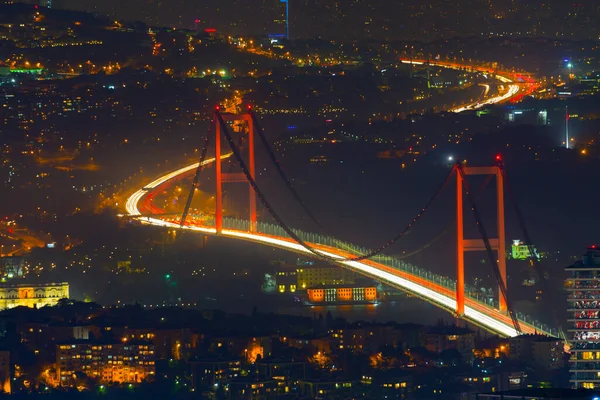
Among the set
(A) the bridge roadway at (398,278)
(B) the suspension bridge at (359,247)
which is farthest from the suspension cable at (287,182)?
(A) the bridge roadway at (398,278)

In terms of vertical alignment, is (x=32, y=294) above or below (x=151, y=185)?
below

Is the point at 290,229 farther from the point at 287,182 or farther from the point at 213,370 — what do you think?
the point at 213,370

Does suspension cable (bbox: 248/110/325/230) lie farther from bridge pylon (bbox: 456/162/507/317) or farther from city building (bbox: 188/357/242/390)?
city building (bbox: 188/357/242/390)

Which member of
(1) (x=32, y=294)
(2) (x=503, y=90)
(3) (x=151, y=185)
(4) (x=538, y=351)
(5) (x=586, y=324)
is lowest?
(5) (x=586, y=324)

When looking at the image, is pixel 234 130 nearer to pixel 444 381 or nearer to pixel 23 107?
pixel 23 107

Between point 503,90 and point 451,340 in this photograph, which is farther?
point 503,90

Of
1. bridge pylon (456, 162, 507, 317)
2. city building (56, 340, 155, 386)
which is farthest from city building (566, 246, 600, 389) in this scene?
city building (56, 340, 155, 386)

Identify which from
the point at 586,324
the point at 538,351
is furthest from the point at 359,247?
the point at 586,324

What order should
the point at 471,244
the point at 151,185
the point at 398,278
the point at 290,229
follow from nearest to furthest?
the point at 398,278
the point at 471,244
the point at 290,229
the point at 151,185
